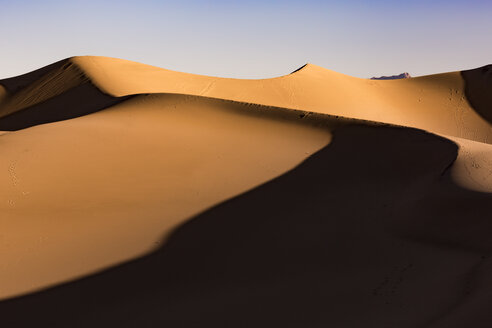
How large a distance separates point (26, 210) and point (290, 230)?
12.1ft

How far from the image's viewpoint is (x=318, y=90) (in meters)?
24.4

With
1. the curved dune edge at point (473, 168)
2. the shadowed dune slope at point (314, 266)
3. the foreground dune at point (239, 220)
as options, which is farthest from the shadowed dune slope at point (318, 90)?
the shadowed dune slope at point (314, 266)

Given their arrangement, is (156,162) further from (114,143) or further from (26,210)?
(26,210)

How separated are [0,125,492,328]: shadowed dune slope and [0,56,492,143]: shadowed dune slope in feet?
46.3

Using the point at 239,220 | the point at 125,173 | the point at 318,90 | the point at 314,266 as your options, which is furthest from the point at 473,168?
the point at 318,90

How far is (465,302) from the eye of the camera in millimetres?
4504

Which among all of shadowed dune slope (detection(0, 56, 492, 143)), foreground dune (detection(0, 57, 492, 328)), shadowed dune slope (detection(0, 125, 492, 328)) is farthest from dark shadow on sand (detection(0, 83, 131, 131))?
shadowed dune slope (detection(0, 125, 492, 328))

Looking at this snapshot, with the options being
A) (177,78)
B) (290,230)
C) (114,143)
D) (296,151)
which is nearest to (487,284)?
(290,230)

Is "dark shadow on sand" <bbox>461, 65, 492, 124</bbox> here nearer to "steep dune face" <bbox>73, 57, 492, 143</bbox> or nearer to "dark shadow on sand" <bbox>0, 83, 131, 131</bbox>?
"steep dune face" <bbox>73, 57, 492, 143</bbox>

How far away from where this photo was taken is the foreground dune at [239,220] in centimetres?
511

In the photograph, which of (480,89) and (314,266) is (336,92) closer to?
(480,89)

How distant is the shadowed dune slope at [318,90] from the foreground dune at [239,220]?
968 cm

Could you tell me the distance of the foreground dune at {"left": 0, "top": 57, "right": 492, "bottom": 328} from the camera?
511cm

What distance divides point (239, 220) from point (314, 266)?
163 cm
